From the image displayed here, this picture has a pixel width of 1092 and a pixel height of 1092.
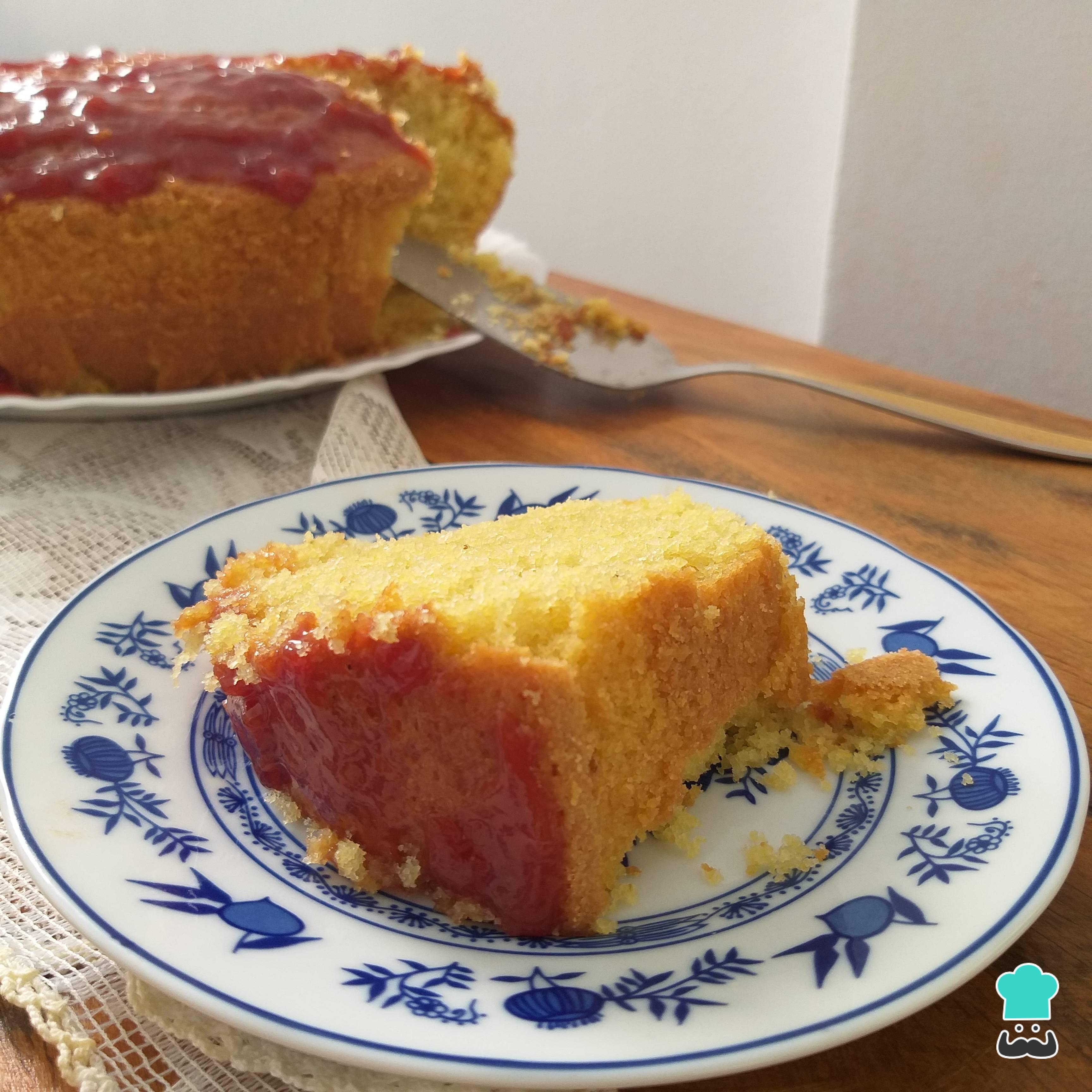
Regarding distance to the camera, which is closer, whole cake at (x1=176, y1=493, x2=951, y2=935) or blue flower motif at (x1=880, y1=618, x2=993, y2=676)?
whole cake at (x1=176, y1=493, x2=951, y2=935)

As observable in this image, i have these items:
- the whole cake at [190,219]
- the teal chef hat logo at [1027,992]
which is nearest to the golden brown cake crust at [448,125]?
the whole cake at [190,219]

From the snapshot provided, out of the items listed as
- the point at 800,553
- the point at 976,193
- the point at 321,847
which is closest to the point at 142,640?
the point at 321,847

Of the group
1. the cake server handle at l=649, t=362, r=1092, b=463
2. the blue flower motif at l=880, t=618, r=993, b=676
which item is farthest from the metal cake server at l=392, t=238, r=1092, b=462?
the blue flower motif at l=880, t=618, r=993, b=676

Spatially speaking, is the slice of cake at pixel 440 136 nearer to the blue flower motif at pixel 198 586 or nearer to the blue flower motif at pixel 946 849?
the blue flower motif at pixel 198 586

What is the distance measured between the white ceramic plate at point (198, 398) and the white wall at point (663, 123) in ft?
5.55

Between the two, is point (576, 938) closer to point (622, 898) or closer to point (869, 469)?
point (622, 898)

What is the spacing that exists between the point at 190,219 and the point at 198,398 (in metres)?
0.26

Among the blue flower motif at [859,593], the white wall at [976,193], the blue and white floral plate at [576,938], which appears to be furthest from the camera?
the white wall at [976,193]

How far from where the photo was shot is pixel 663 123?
3.37m

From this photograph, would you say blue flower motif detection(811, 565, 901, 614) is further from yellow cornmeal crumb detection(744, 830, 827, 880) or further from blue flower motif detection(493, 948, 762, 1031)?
blue flower motif detection(493, 948, 762, 1031)

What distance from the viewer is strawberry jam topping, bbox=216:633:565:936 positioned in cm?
77

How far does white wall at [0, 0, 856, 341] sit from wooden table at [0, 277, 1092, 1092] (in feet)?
3.45

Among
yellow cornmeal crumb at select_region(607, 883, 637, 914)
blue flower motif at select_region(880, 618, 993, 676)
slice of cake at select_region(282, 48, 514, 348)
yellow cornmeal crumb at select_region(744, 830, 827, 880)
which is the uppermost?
slice of cake at select_region(282, 48, 514, 348)

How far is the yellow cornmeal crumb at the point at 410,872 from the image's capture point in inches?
32.2
